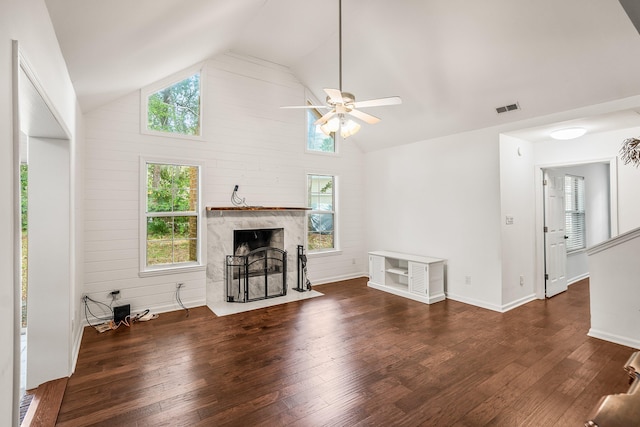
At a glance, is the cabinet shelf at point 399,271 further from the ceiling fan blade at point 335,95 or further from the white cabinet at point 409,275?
the ceiling fan blade at point 335,95

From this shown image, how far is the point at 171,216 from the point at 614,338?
5.64 metres

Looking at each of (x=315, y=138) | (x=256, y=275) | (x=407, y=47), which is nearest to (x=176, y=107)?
(x=315, y=138)

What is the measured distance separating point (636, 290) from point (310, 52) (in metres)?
5.19

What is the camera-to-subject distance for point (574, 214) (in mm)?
6117

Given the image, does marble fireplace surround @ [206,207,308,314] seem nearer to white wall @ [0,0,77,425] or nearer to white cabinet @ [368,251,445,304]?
white cabinet @ [368,251,445,304]

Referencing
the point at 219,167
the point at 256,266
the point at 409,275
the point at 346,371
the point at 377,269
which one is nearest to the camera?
the point at 346,371

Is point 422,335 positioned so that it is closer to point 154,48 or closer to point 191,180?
point 191,180

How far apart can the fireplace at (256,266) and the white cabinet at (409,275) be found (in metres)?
1.70

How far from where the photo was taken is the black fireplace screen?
506 centimetres

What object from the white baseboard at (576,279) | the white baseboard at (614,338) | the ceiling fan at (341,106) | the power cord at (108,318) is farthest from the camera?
the white baseboard at (576,279)

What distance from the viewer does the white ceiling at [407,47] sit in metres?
2.61

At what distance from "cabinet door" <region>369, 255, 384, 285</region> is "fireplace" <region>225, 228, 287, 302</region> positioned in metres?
1.64

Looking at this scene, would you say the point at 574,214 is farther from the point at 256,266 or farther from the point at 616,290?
the point at 256,266

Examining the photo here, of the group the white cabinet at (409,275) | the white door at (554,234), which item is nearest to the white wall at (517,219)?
the white door at (554,234)
